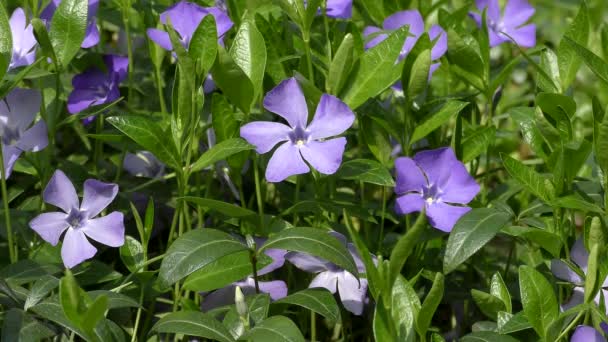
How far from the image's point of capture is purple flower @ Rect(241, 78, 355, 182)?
131cm

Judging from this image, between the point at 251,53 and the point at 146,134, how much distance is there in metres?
0.23

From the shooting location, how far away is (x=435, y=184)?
1471mm

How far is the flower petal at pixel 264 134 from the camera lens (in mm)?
1326

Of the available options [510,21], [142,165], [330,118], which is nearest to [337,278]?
[330,118]

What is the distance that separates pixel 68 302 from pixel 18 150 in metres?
0.43

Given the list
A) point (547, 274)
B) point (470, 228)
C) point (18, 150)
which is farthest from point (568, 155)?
point (18, 150)

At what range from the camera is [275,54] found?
151cm

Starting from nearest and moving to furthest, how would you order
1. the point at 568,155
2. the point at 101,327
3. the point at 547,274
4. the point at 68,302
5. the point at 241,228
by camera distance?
1. the point at 68,302
2. the point at 101,327
3. the point at 568,155
4. the point at 241,228
5. the point at 547,274

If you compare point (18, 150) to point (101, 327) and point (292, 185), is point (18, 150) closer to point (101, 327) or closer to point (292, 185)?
point (101, 327)

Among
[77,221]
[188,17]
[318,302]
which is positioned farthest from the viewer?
[188,17]

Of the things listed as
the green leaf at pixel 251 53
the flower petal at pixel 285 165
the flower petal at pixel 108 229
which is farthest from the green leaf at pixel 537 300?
the flower petal at pixel 108 229

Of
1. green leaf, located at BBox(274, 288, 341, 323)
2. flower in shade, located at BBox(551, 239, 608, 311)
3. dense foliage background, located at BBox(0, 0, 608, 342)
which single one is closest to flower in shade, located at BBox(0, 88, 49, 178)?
dense foliage background, located at BBox(0, 0, 608, 342)

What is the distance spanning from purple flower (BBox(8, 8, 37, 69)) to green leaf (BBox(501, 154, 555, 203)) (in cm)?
79

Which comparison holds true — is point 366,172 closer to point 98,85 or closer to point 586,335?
point 586,335
